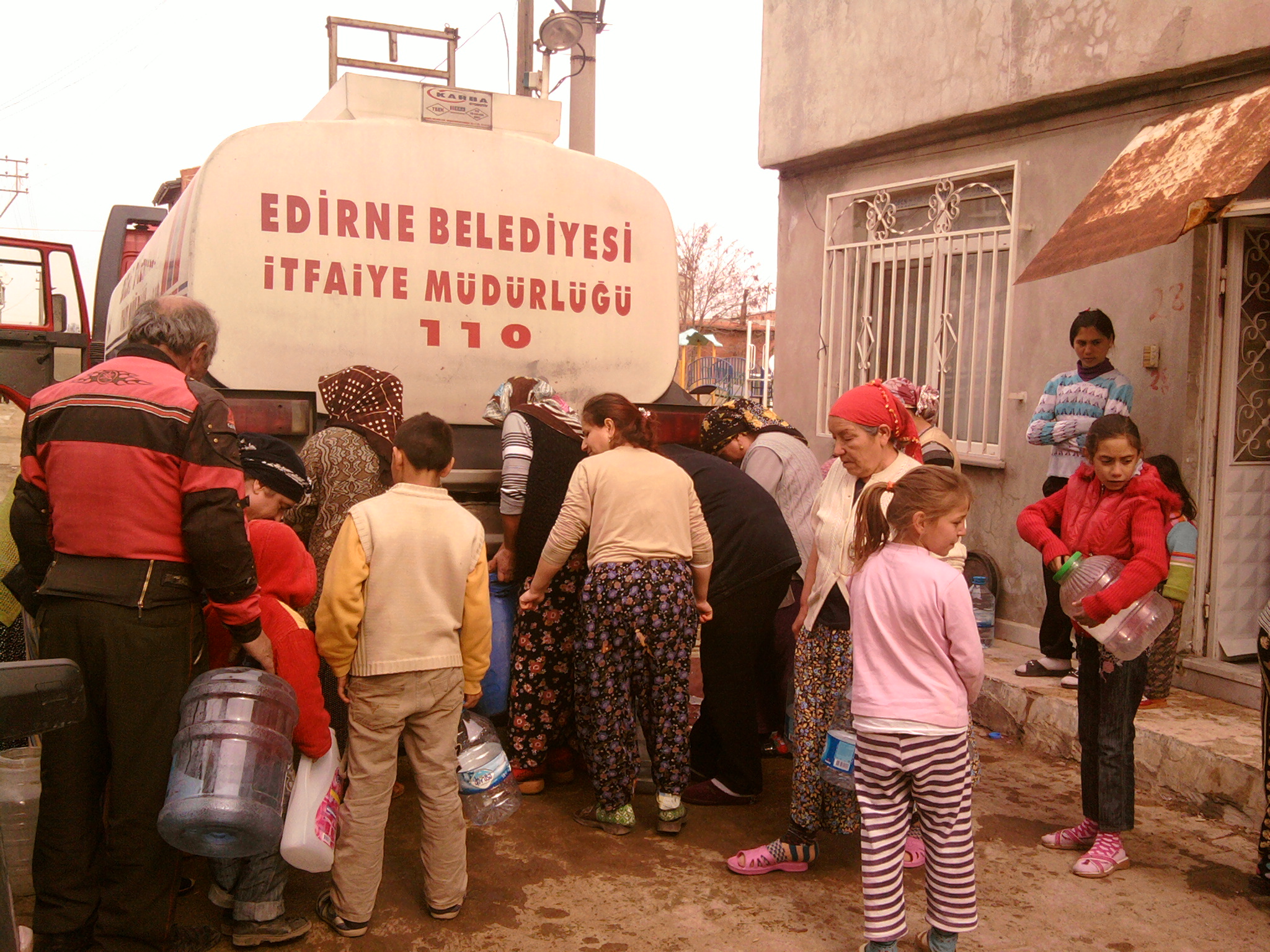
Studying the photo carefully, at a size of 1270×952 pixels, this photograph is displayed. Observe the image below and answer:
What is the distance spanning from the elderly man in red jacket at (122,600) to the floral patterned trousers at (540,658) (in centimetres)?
168

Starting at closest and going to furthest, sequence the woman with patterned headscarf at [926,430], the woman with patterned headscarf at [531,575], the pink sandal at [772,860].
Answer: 1. the pink sandal at [772,860]
2. the woman with patterned headscarf at [531,575]
3. the woman with patterned headscarf at [926,430]

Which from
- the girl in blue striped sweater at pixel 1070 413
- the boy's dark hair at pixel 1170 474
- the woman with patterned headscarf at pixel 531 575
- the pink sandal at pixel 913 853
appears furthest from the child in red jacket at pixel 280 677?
the girl in blue striped sweater at pixel 1070 413

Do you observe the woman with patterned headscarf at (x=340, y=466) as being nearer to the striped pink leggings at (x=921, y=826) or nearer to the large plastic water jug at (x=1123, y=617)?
the striped pink leggings at (x=921, y=826)

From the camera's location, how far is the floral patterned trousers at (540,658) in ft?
14.6

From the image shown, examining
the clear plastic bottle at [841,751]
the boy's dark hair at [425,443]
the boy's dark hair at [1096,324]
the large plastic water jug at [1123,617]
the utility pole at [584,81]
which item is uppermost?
the utility pole at [584,81]

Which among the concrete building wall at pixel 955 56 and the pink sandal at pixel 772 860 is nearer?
the pink sandal at pixel 772 860

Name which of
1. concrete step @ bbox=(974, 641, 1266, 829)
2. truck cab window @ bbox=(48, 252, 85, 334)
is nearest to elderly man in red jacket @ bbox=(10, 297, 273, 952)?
concrete step @ bbox=(974, 641, 1266, 829)

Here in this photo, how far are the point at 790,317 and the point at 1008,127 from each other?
2.34 m

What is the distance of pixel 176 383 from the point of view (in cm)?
288

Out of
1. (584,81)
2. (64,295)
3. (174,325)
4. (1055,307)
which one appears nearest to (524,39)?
(584,81)

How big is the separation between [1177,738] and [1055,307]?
266 cm

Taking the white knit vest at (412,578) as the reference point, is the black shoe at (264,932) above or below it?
below

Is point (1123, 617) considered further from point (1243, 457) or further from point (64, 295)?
point (64, 295)

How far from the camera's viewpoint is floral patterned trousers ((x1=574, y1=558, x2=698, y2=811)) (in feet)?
13.0
